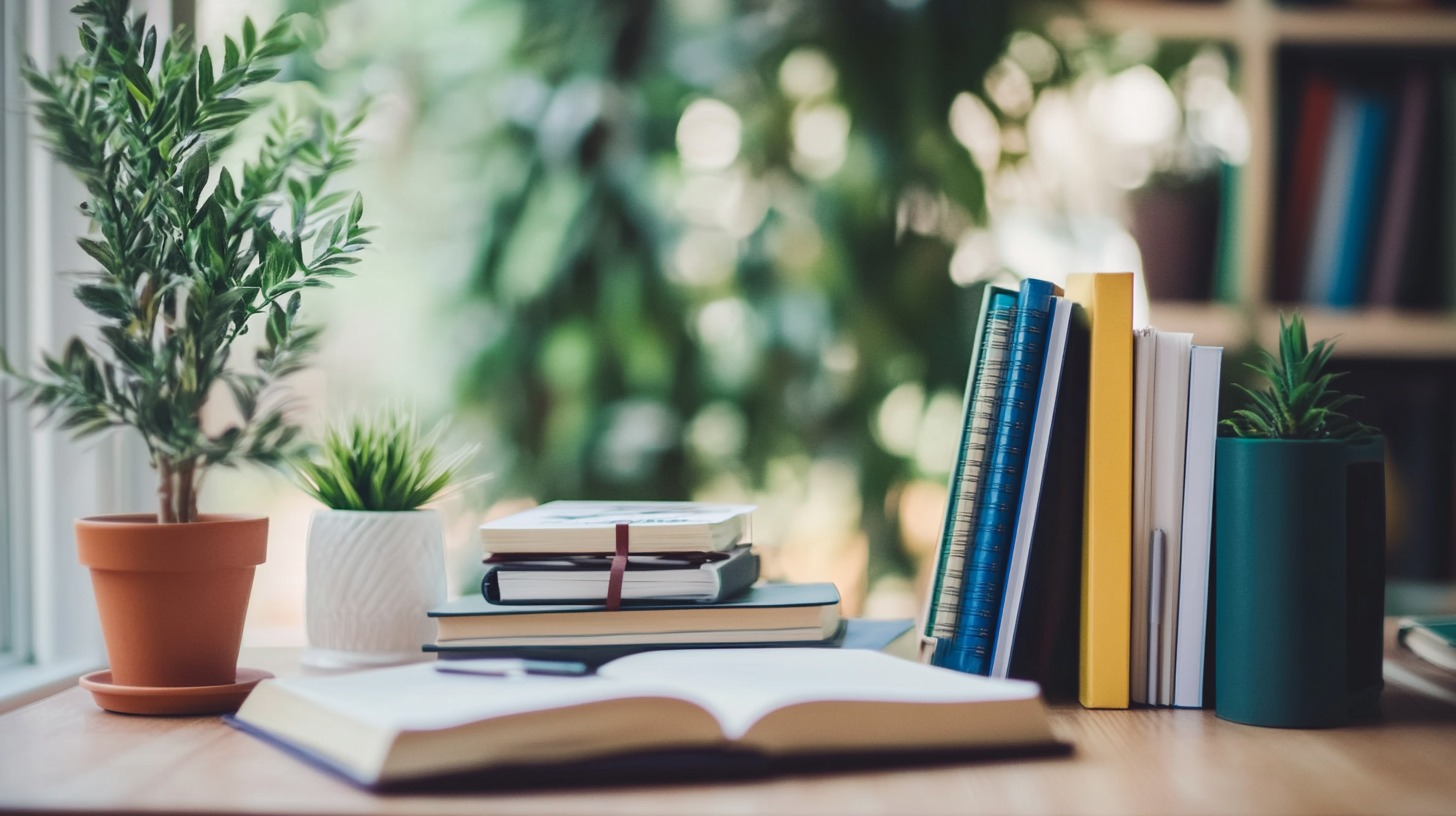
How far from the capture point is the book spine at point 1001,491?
79 cm

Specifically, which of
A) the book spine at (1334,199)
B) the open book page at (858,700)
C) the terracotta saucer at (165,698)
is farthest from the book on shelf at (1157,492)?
the book spine at (1334,199)

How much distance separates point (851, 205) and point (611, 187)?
29 cm

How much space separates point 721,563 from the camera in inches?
32.4

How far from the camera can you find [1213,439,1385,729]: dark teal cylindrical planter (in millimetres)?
706

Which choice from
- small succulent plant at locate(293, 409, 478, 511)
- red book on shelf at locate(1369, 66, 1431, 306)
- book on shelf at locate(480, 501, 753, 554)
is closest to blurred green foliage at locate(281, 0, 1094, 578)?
small succulent plant at locate(293, 409, 478, 511)

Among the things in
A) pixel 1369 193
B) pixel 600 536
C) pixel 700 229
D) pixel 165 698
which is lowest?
pixel 165 698

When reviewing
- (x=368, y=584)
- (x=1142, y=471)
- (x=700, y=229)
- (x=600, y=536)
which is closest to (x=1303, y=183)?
(x=700, y=229)

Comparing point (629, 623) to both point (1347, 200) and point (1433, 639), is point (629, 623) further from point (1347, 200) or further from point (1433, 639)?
point (1347, 200)

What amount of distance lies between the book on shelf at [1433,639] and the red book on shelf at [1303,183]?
2.91 ft

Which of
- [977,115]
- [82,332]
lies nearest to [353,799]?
[82,332]

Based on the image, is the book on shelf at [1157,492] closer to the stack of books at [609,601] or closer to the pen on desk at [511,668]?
the stack of books at [609,601]

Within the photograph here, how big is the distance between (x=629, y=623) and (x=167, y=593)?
31cm

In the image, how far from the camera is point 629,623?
31.6 inches

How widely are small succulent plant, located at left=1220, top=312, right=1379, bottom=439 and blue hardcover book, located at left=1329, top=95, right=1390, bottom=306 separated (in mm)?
1103
